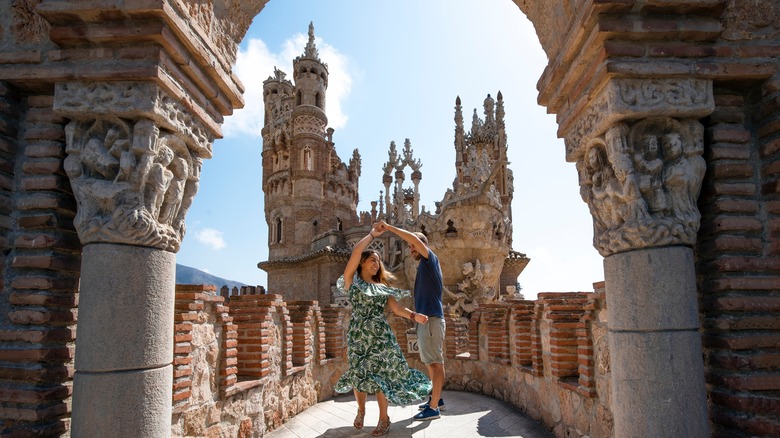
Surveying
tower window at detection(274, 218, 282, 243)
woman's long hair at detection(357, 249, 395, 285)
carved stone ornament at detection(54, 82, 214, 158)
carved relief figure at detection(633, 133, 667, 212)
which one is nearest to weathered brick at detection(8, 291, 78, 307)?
carved stone ornament at detection(54, 82, 214, 158)

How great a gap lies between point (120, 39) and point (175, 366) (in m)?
2.19

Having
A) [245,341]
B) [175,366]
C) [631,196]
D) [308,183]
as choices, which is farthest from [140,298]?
[308,183]

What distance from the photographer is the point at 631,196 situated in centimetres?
274

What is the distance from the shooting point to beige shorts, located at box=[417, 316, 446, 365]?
194 inches

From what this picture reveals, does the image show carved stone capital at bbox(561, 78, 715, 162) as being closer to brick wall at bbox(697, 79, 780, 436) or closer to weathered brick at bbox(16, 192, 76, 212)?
brick wall at bbox(697, 79, 780, 436)

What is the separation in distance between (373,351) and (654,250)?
2.60 metres

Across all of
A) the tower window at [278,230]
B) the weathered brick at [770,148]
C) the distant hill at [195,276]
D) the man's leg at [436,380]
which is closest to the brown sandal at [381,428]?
the man's leg at [436,380]

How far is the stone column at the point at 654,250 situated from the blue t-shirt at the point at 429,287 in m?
2.13

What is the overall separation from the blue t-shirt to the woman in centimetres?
53

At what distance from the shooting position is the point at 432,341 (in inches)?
195

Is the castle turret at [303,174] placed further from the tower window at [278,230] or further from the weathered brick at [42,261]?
the weathered brick at [42,261]

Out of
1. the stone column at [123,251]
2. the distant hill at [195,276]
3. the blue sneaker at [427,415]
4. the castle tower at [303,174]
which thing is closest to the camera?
the stone column at [123,251]

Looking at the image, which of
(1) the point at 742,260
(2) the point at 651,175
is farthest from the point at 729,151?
(1) the point at 742,260

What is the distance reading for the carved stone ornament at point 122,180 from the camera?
105 inches
